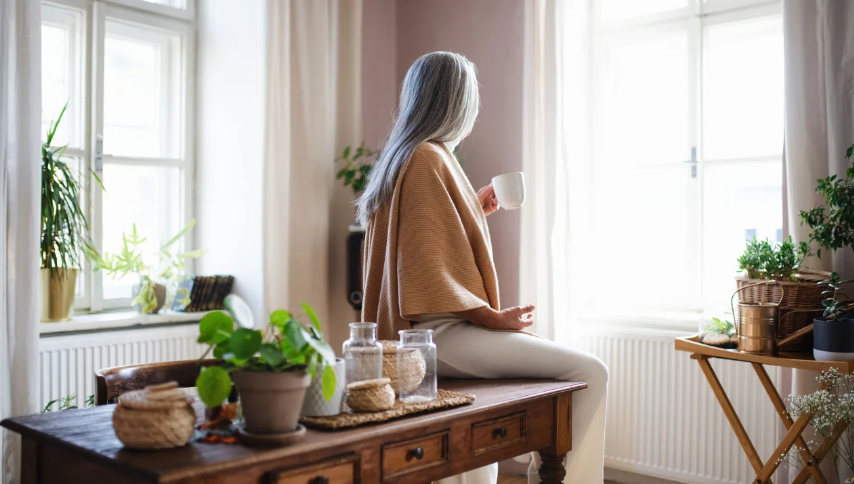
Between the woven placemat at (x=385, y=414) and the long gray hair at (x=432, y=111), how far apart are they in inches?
29.1

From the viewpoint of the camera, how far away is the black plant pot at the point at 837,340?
2270 mm

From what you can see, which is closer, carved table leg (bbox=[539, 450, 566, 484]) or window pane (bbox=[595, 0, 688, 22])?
carved table leg (bbox=[539, 450, 566, 484])

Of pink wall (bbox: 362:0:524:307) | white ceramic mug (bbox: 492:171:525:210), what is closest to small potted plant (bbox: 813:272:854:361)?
white ceramic mug (bbox: 492:171:525:210)

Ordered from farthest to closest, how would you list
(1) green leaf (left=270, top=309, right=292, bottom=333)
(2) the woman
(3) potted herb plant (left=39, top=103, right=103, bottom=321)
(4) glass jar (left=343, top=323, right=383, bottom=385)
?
(3) potted herb plant (left=39, top=103, right=103, bottom=321), (2) the woman, (4) glass jar (left=343, top=323, right=383, bottom=385), (1) green leaf (left=270, top=309, right=292, bottom=333)

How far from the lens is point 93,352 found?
3.20 meters

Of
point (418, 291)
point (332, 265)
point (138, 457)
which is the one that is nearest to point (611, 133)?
point (332, 265)

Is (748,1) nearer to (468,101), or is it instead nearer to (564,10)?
(564,10)

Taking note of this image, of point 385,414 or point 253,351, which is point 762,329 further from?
point 253,351

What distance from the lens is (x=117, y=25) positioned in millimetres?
3654

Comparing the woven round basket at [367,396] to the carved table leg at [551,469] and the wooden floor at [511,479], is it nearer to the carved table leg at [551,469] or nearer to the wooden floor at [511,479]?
the carved table leg at [551,469]

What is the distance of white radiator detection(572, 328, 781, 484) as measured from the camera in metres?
3.15

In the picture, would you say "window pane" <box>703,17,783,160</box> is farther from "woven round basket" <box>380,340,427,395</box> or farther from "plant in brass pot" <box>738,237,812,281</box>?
"woven round basket" <box>380,340,427,395</box>

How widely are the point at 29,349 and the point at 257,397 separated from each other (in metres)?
1.77

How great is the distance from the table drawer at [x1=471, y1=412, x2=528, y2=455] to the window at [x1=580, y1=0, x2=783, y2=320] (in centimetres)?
181
